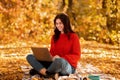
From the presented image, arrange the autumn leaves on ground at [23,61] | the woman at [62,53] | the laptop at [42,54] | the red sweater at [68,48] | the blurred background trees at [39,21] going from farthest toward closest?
1. the blurred background trees at [39,21]
2. the autumn leaves on ground at [23,61]
3. the red sweater at [68,48]
4. the woman at [62,53]
5. the laptop at [42,54]

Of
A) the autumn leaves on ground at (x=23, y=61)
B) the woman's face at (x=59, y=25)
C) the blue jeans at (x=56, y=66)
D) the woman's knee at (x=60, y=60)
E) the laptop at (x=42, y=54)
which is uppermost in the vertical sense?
the woman's face at (x=59, y=25)

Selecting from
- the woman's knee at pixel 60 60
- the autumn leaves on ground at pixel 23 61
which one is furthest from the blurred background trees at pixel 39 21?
the woman's knee at pixel 60 60

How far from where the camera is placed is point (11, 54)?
1084 centimetres

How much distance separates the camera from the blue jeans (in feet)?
19.2

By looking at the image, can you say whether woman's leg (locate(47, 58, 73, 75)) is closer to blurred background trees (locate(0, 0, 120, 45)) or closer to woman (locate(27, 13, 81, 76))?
woman (locate(27, 13, 81, 76))

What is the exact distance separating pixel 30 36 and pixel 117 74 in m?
9.10

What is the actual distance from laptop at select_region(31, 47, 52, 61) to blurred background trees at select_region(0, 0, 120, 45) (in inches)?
355

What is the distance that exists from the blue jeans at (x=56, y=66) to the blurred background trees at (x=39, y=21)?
9008 mm

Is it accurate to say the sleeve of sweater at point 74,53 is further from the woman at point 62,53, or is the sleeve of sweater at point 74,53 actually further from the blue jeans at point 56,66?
the blue jeans at point 56,66

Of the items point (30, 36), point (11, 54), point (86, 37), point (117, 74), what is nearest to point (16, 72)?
point (117, 74)

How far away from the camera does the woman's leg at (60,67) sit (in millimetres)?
5852

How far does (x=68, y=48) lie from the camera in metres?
6.12

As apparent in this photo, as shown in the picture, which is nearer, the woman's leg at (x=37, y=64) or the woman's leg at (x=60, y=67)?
the woman's leg at (x=60, y=67)

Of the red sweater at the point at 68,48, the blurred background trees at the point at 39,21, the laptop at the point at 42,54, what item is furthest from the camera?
the blurred background trees at the point at 39,21
